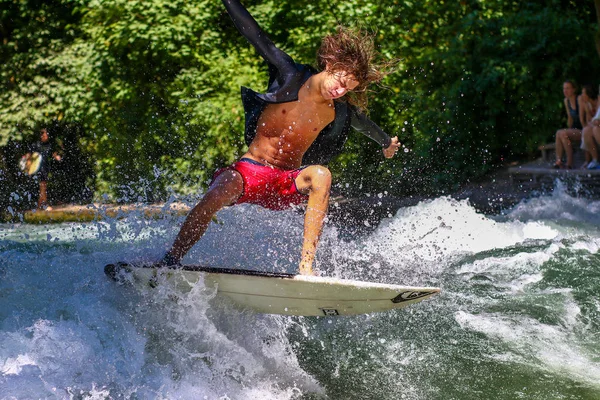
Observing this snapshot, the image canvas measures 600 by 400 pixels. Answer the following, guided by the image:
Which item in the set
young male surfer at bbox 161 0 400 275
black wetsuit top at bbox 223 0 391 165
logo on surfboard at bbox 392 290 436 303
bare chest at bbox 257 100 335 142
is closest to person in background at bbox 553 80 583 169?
black wetsuit top at bbox 223 0 391 165

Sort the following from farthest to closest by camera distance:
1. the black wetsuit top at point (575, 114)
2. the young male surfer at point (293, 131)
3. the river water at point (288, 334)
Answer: the black wetsuit top at point (575, 114), the young male surfer at point (293, 131), the river water at point (288, 334)

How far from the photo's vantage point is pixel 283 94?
4.36 meters

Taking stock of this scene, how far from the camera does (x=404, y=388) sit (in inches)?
146

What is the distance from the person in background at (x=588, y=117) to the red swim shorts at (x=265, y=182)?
646cm

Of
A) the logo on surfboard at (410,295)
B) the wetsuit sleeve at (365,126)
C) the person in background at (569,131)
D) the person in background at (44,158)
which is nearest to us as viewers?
the logo on surfboard at (410,295)

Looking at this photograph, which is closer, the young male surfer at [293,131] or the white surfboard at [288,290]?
the white surfboard at [288,290]

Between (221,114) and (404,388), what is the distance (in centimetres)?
729

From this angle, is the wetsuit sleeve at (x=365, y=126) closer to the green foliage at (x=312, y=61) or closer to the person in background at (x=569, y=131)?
the green foliage at (x=312, y=61)

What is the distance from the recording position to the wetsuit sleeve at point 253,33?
4.31m

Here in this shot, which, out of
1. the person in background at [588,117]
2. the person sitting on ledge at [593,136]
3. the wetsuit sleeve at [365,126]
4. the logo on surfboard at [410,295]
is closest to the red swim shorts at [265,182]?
the wetsuit sleeve at [365,126]

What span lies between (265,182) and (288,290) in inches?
29.1

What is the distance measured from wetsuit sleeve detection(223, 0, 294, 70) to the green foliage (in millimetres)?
5615

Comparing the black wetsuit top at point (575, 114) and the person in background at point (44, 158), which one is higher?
the black wetsuit top at point (575, 114)

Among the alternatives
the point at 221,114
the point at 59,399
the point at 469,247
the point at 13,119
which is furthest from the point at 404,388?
the point at 13,119
